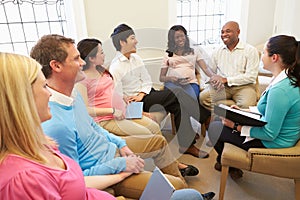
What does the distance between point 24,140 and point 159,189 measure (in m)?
0.52

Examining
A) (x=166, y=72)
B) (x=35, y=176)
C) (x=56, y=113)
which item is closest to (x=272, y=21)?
(x=166, y=72)

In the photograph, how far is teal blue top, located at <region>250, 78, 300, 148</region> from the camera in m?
1.37

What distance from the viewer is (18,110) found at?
26.2 inches

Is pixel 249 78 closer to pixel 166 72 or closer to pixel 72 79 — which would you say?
pixel 166 72

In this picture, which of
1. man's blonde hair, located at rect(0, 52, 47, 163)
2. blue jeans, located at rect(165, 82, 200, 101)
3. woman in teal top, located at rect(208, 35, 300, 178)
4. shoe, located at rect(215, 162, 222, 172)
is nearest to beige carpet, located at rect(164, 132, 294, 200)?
shoe, located at rect(215, 162, 222, 172)

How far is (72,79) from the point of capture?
3.95ft

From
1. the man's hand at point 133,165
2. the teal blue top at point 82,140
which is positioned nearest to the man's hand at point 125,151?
the teal blue top at point 82,140

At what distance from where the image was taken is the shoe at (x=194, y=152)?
2.23m

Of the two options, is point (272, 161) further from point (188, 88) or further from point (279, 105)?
point (188, 88)

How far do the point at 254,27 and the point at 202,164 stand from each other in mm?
2155

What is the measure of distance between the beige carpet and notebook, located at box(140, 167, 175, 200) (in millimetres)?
870

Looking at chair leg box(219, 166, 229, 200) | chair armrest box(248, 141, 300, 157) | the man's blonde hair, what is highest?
the man's blonde hair

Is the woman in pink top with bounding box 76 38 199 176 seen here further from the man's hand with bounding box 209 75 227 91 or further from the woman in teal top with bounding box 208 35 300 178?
the man's hand with bounding box 209 75 227 91

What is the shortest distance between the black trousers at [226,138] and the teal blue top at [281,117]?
65 millimetres
